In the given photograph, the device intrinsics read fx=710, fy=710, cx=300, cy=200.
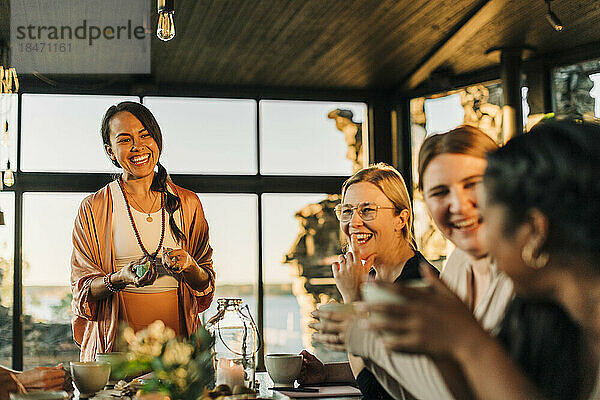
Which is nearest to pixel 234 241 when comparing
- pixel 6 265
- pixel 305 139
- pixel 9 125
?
pixel 305 139

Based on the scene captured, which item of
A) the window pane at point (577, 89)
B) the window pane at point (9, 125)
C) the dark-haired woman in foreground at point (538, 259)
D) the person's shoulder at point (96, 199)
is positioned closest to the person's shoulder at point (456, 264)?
the dark-haired woman in foreground at point (538, 259)

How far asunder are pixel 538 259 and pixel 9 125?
5.15 m

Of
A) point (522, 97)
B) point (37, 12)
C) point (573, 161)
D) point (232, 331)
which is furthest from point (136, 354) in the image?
point (522, 97)

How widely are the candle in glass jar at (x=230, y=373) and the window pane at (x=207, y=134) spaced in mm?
3809

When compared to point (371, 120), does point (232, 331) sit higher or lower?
lower

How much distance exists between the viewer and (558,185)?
702 mm

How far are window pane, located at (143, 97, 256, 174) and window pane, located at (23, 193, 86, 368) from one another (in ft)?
3.00

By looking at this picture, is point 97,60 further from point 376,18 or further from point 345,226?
point 345,226

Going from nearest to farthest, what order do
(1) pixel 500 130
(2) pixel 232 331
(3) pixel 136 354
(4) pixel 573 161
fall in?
(4) pixel 573 161 → (3) pixel 136 354 → (2) pixel 232 331 → (1) pixel 500 130

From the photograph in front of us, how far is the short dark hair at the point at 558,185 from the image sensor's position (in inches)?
27.4

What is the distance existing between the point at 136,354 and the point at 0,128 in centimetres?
372

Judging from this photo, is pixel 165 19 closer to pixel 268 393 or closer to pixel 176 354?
pixel 268 393

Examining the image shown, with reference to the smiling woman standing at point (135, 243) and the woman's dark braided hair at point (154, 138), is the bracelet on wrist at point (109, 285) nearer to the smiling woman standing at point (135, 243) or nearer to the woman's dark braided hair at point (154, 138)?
the smiling woman standing at point (135, 243)

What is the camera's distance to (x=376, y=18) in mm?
4344
